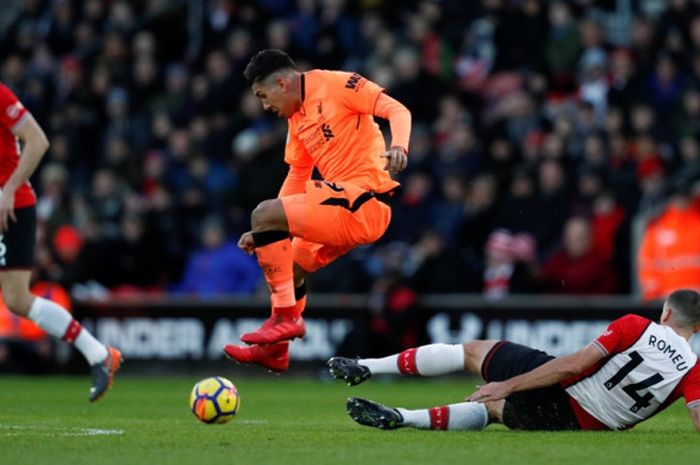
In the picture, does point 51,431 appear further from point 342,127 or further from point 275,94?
point 342,127

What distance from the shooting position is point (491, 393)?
29.7 feet

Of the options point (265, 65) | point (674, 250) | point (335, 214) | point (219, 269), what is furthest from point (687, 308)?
point (219, 269)

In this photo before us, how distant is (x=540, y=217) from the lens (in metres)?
17.2

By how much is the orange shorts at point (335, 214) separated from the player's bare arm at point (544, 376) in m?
1.57

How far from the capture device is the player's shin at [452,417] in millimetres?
9555

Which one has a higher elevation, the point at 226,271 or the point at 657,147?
the point at 657,147

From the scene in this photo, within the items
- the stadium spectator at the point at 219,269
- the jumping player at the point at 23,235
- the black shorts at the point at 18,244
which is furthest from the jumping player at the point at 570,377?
the stadium spectator at the point at 219,269

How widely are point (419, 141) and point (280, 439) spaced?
9.46m

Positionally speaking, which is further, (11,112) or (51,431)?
(11,112)

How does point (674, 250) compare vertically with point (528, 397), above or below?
below

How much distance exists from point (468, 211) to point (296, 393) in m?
3.77

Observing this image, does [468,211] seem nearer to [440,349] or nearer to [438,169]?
[438,169]

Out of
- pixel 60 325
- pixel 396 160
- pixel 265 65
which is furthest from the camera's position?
pixel 60 325

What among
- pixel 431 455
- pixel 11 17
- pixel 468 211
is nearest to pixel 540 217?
pixel 468 211
